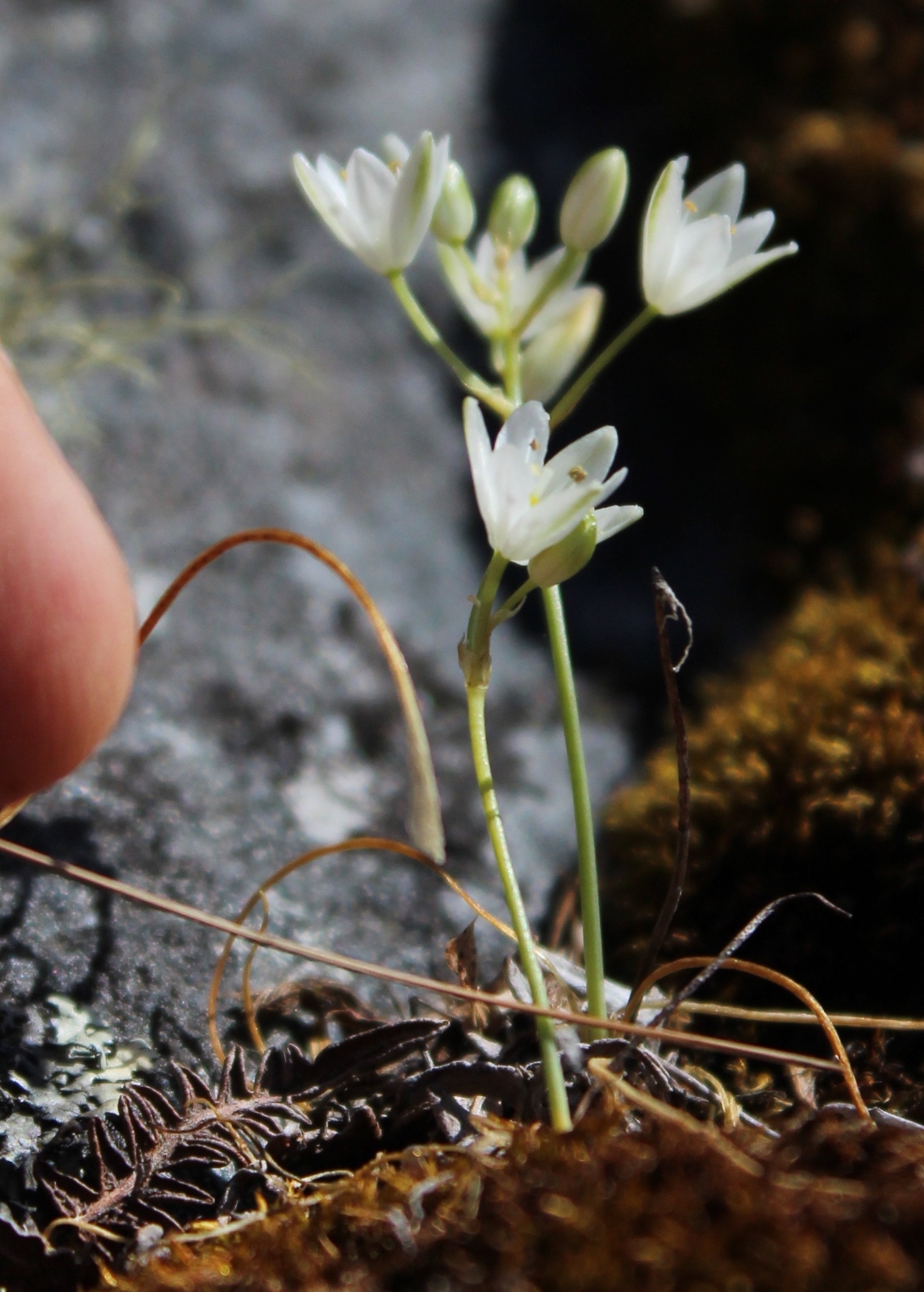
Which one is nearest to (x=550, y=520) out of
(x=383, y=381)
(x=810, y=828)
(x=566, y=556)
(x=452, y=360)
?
(x=566, y=556)

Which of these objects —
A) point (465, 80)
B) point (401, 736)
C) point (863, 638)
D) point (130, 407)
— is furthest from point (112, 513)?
point (465, 80)

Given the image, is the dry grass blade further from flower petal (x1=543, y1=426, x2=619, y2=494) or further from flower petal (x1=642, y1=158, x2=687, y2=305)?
flower petal (x1=642, y1=158, x2=687, y2=305)

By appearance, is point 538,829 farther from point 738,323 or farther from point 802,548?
point 738,323

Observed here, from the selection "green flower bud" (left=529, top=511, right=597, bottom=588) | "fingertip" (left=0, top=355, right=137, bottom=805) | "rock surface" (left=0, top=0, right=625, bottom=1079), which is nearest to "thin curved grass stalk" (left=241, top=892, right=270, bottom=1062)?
"rock surface" (left=0, top=0, right=625, bottom=1079)

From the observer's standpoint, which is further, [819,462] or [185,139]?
[185,139]

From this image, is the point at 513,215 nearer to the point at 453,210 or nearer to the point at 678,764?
the point at 453,210
